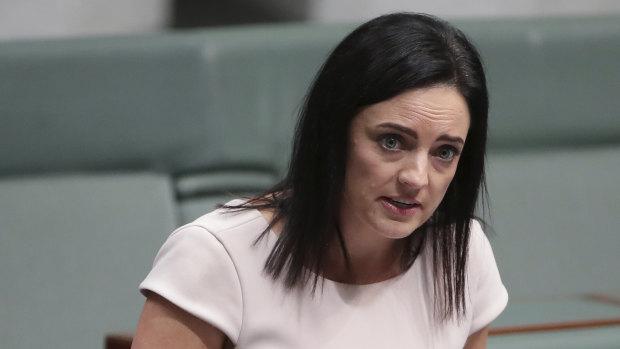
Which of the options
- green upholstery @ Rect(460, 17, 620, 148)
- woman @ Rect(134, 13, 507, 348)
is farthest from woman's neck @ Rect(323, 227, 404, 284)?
green upholstery @ Rect(460, 17, 620, 148)

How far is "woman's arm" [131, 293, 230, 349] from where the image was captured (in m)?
1.10

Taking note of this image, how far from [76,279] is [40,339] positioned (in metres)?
0.15

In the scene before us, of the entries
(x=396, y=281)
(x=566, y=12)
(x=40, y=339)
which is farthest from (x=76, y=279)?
(x=566, y=12)

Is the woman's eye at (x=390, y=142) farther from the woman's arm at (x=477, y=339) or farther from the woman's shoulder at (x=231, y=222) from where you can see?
the woman's arm at (x=477, y=339)

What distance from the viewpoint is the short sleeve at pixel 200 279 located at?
1099 mm

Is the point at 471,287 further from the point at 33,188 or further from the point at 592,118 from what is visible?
the point at 592,118

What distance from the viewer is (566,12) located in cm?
289

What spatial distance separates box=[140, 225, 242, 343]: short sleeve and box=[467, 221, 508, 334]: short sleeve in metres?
0.33

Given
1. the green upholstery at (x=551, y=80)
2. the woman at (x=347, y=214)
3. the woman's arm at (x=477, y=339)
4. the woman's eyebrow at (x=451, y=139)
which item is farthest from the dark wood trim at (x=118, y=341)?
the green upholstery at (x=551, y=80)

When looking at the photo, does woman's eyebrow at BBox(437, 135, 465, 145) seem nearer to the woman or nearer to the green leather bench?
the woman

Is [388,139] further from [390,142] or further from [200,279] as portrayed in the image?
[200,279]

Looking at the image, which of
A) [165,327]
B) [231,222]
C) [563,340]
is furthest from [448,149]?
[563,340]

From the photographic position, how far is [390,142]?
110cm

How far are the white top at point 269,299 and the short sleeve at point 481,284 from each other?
0.02 metres
